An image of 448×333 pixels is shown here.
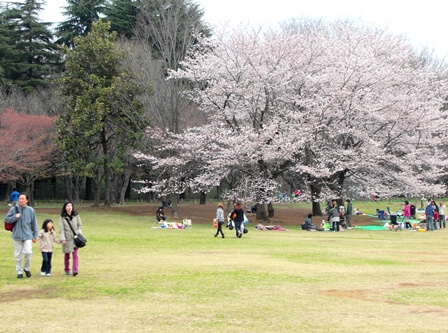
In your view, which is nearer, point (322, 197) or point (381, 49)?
point (322, 197)

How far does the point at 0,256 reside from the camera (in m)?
16.0

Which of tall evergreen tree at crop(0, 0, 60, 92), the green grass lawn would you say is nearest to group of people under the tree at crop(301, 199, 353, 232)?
the green grass lawn

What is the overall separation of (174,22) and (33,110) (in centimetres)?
1658

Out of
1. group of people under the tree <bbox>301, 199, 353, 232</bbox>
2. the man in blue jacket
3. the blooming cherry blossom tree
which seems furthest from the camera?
the blooming cherry blossom tree

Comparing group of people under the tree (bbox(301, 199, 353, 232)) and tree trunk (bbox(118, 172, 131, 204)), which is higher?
tree trunk (bbox(118, 172, 131, 204))

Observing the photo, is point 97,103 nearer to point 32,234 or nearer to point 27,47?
point 27,47

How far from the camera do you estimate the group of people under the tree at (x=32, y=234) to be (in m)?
12.0

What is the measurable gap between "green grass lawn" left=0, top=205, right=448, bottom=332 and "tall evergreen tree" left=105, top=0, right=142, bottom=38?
3598 centimetres

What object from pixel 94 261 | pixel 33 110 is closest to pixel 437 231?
pixel 94 261

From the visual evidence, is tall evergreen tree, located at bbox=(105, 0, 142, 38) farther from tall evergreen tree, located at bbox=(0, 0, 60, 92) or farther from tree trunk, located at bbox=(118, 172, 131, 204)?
tree trunk, located at bbox=(118, 172, 131, 204)

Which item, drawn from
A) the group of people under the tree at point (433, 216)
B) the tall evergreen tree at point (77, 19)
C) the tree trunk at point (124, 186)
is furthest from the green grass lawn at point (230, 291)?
the tall evergreen tree at point (77, 19)

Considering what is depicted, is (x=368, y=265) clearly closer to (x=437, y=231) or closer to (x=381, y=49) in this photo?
(x=437, y=231)

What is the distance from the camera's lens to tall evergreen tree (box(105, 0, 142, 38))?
52.1m

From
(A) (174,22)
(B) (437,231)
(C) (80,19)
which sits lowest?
(B) (437,231)
